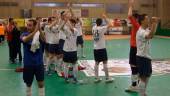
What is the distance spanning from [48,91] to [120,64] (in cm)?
610

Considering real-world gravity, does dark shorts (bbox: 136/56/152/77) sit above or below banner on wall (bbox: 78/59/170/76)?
above

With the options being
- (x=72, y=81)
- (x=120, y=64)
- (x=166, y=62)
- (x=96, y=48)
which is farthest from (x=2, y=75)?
(x=166, y=62)

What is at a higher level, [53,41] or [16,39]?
[53,41]

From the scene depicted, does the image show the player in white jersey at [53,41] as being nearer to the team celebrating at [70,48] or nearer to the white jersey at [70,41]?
the team celebrating at [70,48]

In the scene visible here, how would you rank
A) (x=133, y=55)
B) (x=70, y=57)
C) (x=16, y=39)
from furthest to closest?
(x=16, y=39), (x=70, y=57), (x=133, y=55)

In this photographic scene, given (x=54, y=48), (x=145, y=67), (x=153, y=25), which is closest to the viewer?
(x=153, y=25)

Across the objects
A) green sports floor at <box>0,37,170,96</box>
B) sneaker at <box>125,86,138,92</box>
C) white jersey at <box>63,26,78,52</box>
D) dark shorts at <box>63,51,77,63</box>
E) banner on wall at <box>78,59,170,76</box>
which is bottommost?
green sports floor at <box>0,37,170,96</box>

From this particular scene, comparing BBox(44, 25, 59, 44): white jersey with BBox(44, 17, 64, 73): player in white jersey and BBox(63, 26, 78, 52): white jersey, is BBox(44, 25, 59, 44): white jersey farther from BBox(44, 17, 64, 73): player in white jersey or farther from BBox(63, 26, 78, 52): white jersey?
BBox(63, 26, 78, 52): white jersey

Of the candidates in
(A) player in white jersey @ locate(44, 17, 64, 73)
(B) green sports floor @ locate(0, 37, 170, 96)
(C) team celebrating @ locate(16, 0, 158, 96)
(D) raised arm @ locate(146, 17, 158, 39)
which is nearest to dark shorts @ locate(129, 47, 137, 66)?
(C) team celebrating @ locate(16, 0, 158, 96)

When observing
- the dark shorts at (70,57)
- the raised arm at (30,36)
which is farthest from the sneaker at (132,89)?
the raised arm at (30,36)

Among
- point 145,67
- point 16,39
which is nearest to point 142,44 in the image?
point 145,67

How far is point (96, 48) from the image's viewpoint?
11820 mm

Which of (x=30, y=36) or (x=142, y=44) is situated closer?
(x=30, y=36)

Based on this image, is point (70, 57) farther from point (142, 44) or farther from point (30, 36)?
point (30, 36)
